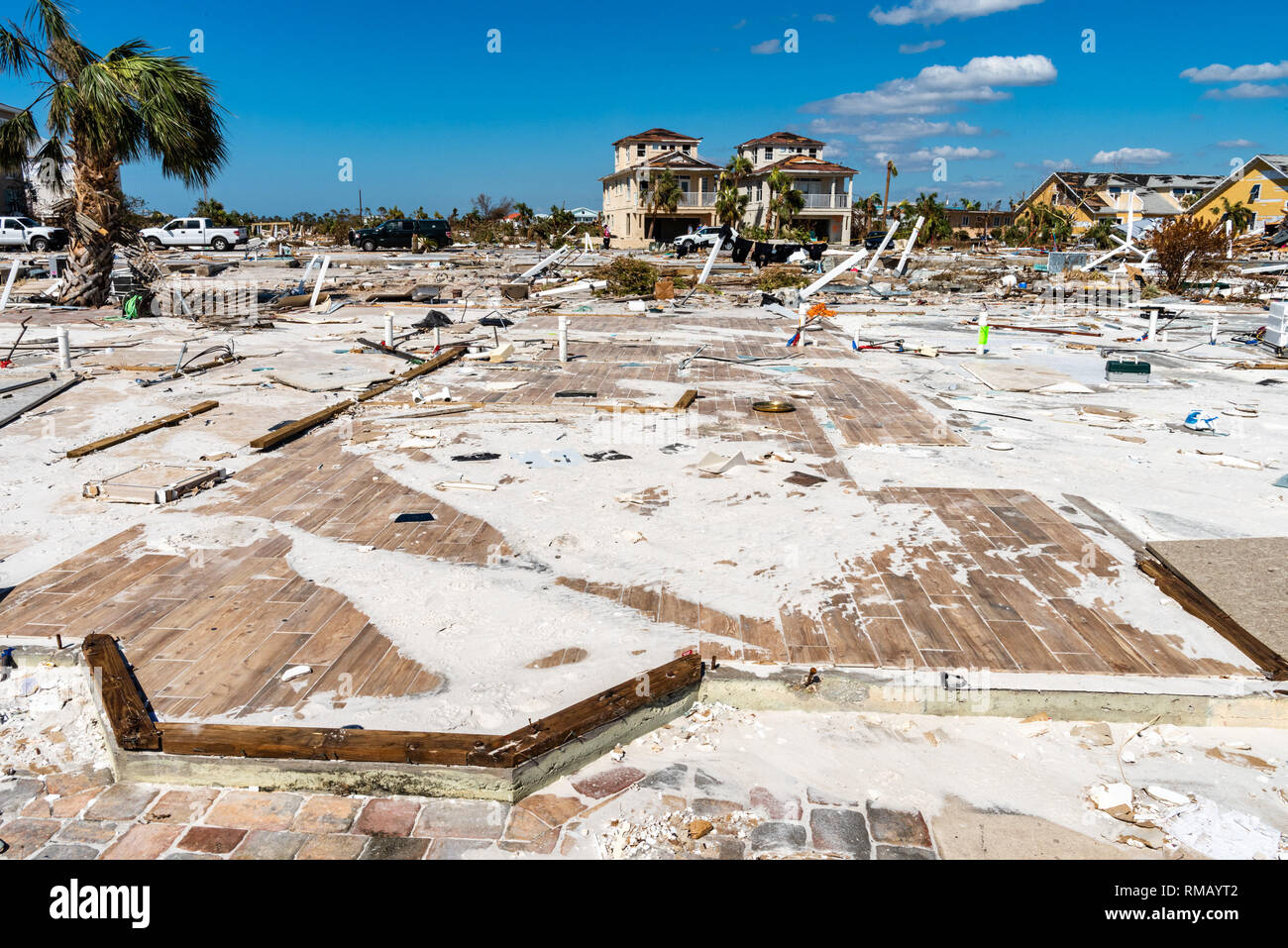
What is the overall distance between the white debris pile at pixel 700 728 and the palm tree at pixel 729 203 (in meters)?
48.4

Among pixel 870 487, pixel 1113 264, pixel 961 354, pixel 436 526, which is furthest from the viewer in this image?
pixel 1113 264

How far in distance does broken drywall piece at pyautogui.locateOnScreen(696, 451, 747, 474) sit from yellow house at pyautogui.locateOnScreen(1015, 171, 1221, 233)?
6930 centimetres

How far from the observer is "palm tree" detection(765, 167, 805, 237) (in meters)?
49.5

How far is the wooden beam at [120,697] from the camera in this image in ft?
10.8

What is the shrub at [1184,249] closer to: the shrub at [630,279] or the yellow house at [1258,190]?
the shrub at [630,279]

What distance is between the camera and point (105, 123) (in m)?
16.3

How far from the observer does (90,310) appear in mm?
18109

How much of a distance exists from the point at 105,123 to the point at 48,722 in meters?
16.8

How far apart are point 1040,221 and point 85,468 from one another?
226ft

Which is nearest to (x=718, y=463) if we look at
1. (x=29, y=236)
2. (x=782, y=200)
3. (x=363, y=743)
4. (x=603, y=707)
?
(x=603, y=707)

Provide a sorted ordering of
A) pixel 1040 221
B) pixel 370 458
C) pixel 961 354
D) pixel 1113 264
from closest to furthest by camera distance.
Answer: pixel 370 458, pixel 961 354, pixel 1113 264, pixel 1040 221
